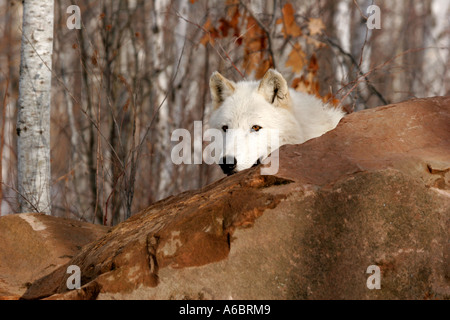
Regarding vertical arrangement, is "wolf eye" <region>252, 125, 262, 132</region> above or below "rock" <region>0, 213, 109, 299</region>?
above

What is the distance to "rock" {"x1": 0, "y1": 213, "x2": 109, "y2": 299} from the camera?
3.88 meters

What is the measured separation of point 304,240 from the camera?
2.64 meters

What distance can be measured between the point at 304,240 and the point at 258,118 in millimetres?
2019

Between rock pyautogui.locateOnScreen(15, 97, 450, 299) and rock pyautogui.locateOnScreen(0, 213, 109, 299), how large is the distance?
1116mm

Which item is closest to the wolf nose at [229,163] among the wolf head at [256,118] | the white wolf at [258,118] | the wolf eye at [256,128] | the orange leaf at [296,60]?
the white wolf at [258,118]

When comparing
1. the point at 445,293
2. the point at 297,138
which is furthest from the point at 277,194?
the point at 297,138

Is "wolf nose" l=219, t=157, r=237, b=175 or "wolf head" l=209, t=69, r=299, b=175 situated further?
"wolf head" l=209, t=69, r=299, b=175

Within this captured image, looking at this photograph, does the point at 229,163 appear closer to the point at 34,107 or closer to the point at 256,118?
the point at 256,118

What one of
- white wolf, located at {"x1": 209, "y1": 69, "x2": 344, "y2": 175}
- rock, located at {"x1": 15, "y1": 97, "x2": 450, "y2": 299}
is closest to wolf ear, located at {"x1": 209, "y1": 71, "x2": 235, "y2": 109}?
white wolf, located at {"x1": 209, "y1": 69, "x2": 344, "y2": 175}

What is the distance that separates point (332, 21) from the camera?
1166 centimetres

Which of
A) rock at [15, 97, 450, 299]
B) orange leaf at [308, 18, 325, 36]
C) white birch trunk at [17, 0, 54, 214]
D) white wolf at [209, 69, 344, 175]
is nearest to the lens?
rock at [15, 97, 450, 299]

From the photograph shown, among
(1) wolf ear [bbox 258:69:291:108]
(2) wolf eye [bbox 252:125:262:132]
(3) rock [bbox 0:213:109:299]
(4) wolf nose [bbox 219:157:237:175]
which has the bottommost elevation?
(3) rock [bbox 0:213:109:299]

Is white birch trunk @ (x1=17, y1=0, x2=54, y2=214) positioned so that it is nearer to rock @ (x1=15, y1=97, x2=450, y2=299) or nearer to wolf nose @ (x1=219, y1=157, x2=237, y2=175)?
wolf nose @ (x1=219, y1=157, x2=237, y2=175)

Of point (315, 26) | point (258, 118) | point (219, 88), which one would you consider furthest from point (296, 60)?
point (258, 118)
